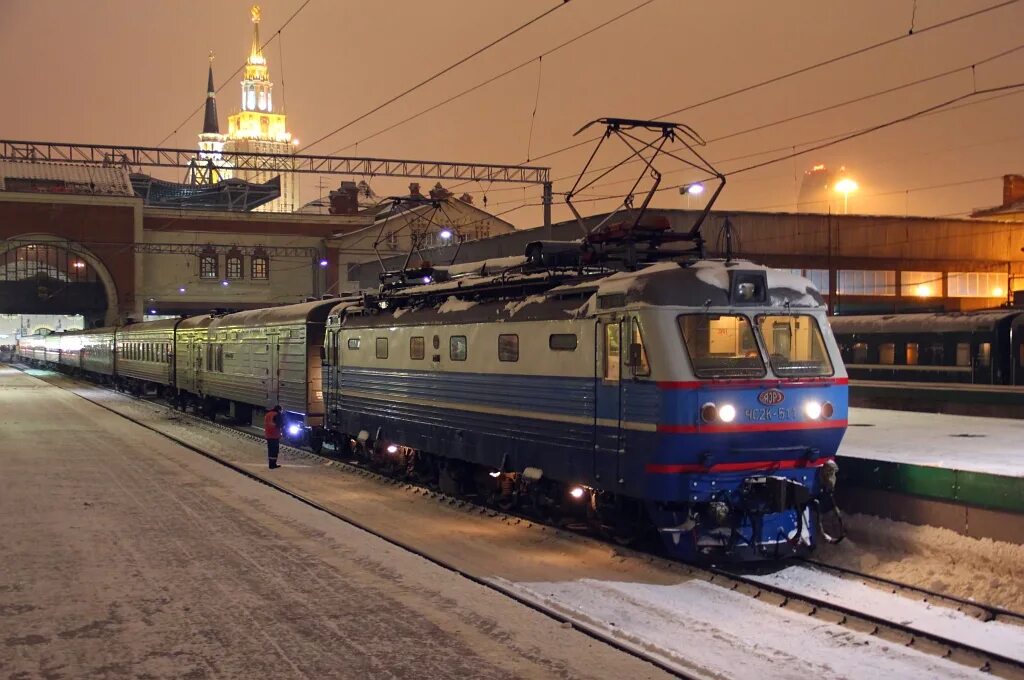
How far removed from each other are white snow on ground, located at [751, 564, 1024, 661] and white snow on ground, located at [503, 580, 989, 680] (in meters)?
0.71

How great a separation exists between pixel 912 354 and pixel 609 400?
23.3m

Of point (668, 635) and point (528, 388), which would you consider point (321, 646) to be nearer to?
point (668, 635)

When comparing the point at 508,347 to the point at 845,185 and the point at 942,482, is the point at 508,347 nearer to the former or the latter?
Answer: the point at 942,482

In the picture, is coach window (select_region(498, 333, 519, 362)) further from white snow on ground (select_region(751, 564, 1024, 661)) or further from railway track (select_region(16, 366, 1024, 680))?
white snow on ground (select_region(751, 564, 1024, 661))

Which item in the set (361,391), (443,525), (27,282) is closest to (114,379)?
(27,282)

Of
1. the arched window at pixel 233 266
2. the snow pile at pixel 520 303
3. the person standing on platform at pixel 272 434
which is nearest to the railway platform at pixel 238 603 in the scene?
the snow pile at pixel 520 303

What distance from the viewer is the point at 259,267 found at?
72.8 m

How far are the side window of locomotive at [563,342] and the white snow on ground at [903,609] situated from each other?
3269 millimetres

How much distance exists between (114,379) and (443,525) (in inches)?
1632

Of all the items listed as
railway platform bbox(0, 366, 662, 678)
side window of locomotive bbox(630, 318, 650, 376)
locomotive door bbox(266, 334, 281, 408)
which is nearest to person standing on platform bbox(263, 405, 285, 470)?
→ locomotive door bbox(266, 334, 281, 408)

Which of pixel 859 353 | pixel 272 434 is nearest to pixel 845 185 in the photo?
pixel 859 353

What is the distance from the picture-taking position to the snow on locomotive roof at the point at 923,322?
1130 inches

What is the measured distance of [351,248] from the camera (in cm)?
7244

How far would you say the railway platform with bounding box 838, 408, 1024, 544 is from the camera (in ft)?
37.3
